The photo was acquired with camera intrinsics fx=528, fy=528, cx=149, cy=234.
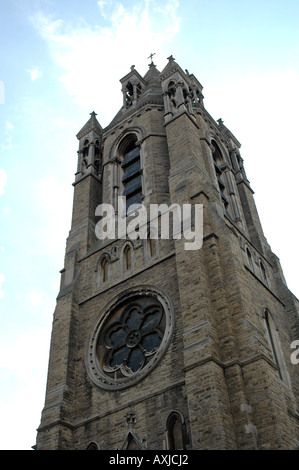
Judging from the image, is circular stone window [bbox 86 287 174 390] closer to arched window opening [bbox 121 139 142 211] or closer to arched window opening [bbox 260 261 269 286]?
arched window opening [bbox 260 261 269 286]

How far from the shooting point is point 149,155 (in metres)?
21.8

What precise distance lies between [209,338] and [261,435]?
2.55 m

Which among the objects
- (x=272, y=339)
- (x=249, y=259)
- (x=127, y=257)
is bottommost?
(x=272, y=339)

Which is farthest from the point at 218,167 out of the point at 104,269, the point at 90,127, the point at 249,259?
the point at 104,269

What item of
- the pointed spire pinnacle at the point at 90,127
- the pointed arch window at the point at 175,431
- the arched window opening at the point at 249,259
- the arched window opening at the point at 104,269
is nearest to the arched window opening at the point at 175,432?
the pointed arch window at the point at 175,431

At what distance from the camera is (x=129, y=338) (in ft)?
53.2

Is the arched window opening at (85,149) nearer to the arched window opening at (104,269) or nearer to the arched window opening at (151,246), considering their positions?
the arched window opening at (104,269)

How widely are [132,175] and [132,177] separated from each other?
0.11 meters

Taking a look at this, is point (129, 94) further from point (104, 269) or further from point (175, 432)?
point (175, 432)

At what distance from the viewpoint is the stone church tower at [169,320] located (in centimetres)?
1249

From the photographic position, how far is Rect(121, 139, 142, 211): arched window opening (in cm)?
2156

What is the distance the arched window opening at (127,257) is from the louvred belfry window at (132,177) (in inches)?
118
